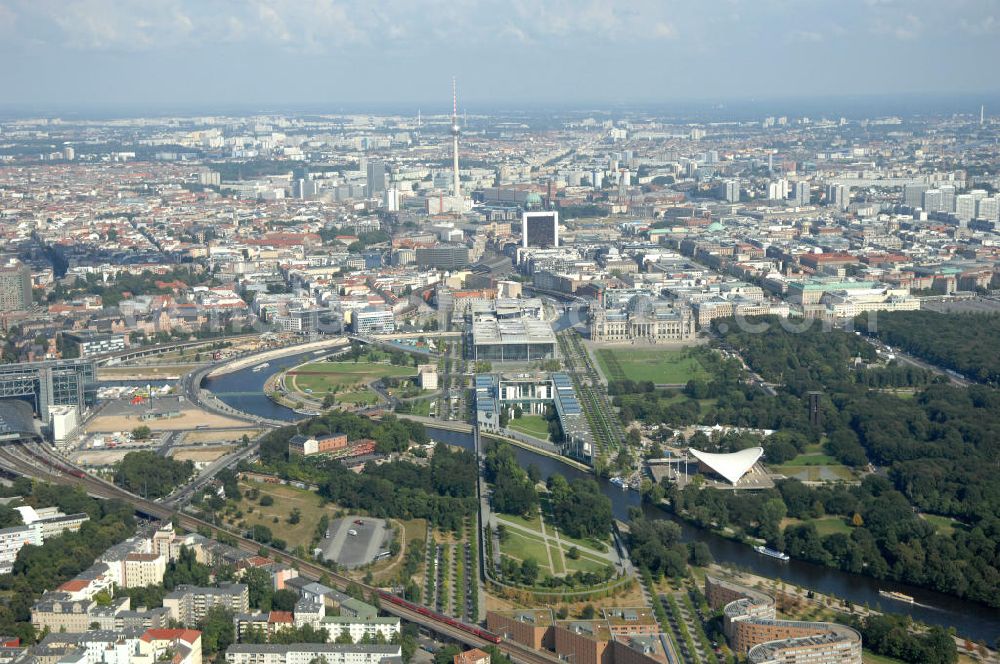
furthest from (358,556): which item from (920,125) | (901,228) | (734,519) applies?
(920,125)

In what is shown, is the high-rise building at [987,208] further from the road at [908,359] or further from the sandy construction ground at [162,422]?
the sandy construction ground at [162,422]

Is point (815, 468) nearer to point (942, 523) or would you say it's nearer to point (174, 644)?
point (942, 523)

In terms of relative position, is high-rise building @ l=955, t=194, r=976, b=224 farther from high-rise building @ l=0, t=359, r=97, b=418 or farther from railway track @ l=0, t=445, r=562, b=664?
railway track @ l=0, t=445, r=562, b=664

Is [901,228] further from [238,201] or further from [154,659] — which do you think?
[154,659]

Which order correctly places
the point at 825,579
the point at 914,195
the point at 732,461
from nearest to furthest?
the point at 825,579
the point at 732,461
the point at 914,195

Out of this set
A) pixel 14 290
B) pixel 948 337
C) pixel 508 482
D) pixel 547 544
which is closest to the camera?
pixel 547 544

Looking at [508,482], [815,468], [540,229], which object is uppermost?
[540,229]

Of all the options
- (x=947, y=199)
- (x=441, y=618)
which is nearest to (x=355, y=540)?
(x=441, y=618)
